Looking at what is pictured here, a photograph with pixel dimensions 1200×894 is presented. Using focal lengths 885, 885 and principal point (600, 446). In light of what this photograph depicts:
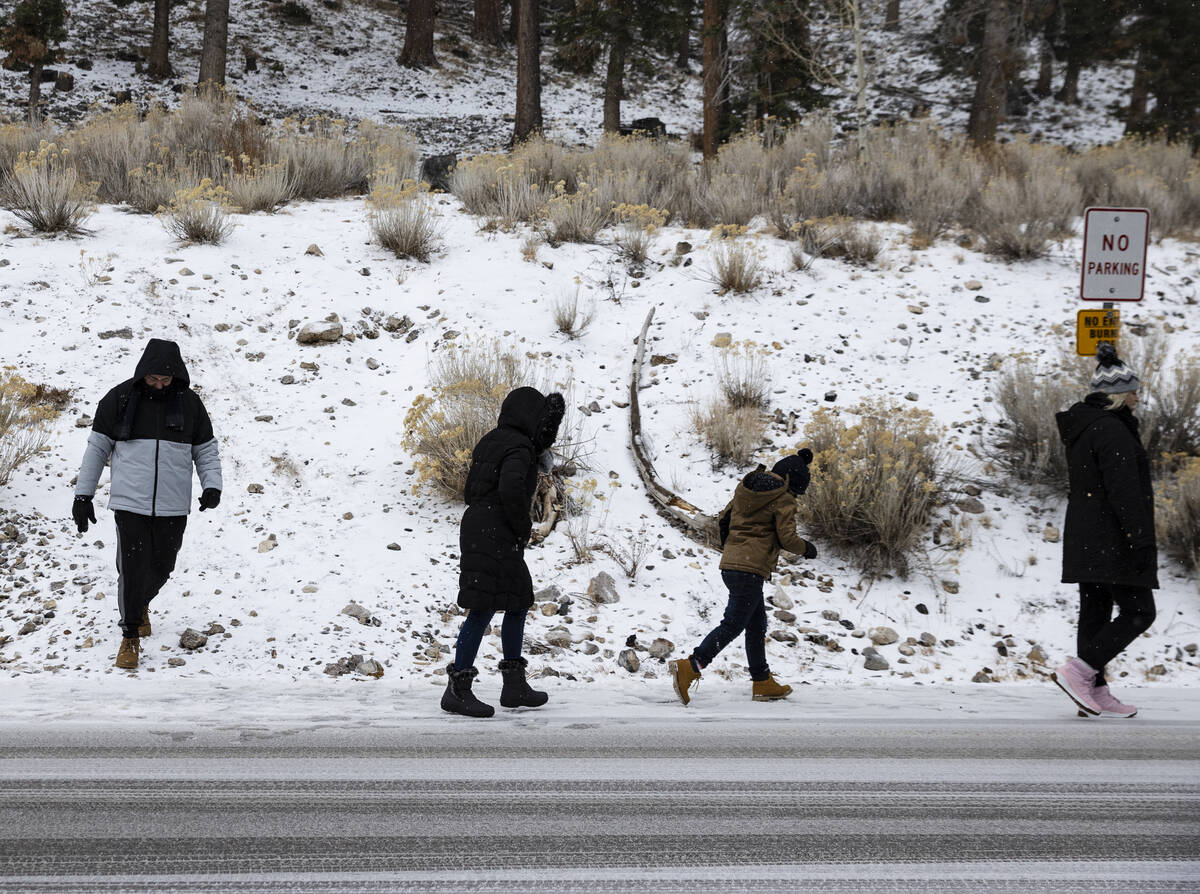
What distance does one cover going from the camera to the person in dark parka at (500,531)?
4.62m

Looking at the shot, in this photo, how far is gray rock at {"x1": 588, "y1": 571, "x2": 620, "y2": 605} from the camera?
6.55 m

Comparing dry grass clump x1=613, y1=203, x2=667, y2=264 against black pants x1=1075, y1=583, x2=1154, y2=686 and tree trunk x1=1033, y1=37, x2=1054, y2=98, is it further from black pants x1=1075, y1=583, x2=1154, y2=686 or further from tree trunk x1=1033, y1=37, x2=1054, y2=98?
tree trunk x1=1033, y1=37, x2=1054, y2=98

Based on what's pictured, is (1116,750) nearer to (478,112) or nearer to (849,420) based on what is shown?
(849,420)

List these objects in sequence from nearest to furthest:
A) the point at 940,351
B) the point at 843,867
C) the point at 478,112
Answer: the point at 843,867, the point at 940,351, the point at 478,112

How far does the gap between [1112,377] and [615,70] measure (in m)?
19.0

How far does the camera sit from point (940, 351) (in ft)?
31.6

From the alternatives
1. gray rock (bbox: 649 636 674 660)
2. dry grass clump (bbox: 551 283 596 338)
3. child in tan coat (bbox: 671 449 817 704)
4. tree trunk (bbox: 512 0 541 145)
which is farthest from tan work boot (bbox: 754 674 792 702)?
tree trunk (bbox: 512 0 541 145)

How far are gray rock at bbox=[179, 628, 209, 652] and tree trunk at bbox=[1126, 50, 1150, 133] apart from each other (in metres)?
23.9

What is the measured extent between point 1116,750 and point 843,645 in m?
2.03

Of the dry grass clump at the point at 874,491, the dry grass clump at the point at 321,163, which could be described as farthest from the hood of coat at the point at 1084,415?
the dry grass clump at the point at 321,163

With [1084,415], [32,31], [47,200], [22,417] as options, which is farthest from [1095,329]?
[32,31]

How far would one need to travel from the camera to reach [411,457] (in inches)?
319

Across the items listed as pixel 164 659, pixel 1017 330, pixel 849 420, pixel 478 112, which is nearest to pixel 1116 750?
pixel 849 420

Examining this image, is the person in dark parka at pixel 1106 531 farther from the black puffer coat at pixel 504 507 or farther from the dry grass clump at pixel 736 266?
the dry grass clump at pixel 736 266
